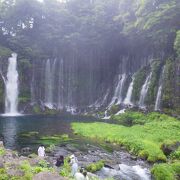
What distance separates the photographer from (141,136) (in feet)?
107

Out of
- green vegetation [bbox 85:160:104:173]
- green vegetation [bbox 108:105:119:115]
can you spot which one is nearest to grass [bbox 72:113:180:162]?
green vegetation [bbox 85:160:104:173]

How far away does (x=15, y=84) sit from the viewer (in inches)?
2645

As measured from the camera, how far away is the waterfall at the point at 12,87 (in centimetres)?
6469

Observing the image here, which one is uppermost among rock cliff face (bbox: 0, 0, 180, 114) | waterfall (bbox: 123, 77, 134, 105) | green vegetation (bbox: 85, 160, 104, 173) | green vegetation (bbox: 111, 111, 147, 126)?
rock cliff face (bbox: 0, 0, 180, 114)

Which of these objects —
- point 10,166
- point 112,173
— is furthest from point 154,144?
point 10,166

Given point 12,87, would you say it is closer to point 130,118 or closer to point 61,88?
point 61,88

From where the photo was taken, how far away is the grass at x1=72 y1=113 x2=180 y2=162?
26.8 meters

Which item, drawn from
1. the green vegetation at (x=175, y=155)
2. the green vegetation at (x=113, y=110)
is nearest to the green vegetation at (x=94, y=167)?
the green vegetation at (x=175, y=155)

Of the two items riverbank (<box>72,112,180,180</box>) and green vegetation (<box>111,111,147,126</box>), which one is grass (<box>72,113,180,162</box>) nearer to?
riverbank (<box>72,112,180,180</box>)

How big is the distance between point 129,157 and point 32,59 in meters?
47.4

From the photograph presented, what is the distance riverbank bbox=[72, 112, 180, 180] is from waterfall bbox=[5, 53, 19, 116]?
2661cm

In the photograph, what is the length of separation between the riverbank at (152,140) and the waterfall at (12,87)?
26610mm

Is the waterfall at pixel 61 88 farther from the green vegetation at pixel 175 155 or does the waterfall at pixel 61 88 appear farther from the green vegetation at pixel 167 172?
the green vegetation at pixel 167 172

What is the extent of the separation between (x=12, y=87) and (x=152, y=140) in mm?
41976
